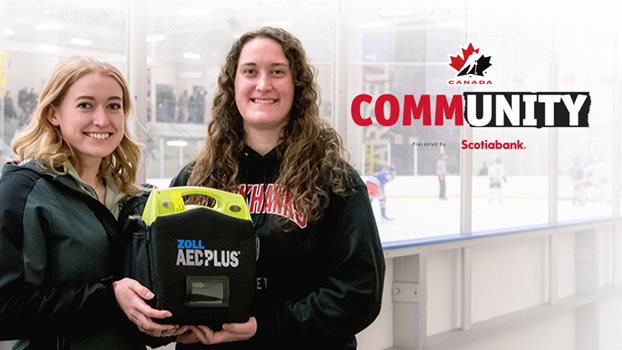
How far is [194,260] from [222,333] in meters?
0.16

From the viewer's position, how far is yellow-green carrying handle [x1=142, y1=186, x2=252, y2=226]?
148cm

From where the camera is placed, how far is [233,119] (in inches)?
71.7

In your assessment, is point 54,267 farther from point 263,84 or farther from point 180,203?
point 263,84

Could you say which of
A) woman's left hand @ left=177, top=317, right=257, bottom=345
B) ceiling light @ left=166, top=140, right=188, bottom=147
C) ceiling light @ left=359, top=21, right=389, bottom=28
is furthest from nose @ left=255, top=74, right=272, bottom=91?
ceiling light @ left=359, top=21, right=389, bottom=28

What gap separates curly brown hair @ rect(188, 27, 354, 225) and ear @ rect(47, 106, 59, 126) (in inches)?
13.9

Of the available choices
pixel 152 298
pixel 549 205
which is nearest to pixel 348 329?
pixel 152 298

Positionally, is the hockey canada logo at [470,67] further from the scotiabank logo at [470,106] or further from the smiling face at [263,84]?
the smiling face at [263,84]

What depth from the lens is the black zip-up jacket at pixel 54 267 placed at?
1396mm

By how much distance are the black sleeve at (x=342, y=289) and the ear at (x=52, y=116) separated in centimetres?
60

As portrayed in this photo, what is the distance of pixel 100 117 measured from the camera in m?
1.54

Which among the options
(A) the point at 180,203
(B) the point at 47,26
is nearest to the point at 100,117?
(A) the point at 180,203

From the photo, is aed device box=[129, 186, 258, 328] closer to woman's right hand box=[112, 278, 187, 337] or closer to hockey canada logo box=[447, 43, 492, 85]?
woman's right hand box=[112, 278, 187, 337]

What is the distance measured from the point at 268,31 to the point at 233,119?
0.76ft

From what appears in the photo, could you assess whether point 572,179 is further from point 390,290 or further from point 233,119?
point 233,119
